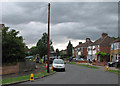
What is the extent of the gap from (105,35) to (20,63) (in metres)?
50.7

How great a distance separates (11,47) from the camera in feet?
69.4

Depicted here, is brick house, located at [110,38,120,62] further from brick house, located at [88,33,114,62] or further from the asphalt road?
the asphalt road

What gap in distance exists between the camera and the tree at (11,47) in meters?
20.4

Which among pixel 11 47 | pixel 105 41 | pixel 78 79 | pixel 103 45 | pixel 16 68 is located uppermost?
pixel 105 41

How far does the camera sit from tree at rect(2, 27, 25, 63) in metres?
20.4

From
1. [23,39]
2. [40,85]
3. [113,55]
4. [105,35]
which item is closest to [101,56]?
[113,55]

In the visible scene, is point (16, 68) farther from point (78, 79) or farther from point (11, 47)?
point (78, 79)

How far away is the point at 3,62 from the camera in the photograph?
19906 millimetres

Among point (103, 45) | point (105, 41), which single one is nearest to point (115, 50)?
point (103, 45)

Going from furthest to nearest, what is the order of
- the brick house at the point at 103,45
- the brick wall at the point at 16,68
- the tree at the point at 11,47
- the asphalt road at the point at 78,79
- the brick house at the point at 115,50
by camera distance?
the brick house at the point at 103,45, the brick house at the point at 115,50, the tree at the point at 11,47, the brick wall at the point at 16,68, the asphalt road at the point at 78,79

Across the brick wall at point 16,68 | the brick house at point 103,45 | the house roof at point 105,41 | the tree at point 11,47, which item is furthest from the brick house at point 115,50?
the tree at point 11,47

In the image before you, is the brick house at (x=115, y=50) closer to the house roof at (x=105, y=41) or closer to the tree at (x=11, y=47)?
the house roof at (x=105, y=41)

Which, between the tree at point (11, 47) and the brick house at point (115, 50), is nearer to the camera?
the tree at point (11, 47)

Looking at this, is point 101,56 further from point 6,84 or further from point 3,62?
point 6,84
